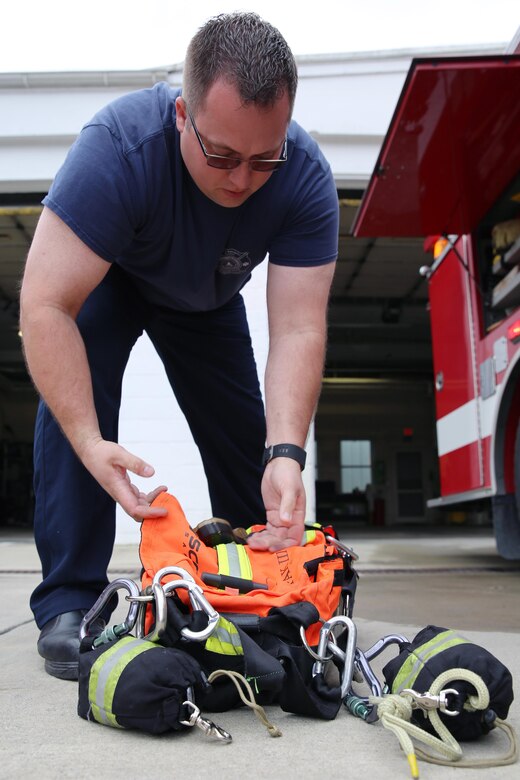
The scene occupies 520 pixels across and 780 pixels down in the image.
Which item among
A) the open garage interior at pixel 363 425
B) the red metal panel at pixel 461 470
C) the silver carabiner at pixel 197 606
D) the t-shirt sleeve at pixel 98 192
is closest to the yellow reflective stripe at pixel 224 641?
the silver carabiner at pixel 197 606

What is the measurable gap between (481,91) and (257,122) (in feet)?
7.57

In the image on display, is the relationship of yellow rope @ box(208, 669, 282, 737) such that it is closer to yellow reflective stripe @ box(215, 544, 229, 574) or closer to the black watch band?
yellow reflective stripe @ box(215, 544, 229, 574)

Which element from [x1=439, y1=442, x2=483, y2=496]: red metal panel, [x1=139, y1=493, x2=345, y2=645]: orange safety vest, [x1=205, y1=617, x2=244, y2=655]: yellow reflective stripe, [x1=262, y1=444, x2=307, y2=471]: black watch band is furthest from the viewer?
[x1=439, y1=442, x2=483, y2=496]: red metal panel

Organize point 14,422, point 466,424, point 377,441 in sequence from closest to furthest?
point 466,424 → point 14,422 → point 377,441

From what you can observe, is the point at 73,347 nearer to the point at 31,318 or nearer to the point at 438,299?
the point at 31,318

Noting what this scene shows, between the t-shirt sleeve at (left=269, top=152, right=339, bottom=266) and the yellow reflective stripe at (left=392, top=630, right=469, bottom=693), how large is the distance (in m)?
1.08

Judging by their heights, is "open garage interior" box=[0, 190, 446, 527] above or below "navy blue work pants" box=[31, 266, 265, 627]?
above

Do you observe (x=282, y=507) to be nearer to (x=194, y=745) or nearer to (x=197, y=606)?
(x=197, y=606)

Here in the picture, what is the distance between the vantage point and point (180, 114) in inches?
63.7

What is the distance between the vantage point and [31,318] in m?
1.56

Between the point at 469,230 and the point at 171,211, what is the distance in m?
3.20

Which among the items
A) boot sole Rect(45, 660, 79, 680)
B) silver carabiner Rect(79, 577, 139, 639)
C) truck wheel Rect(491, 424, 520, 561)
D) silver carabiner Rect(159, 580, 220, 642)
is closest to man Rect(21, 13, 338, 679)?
boot sole Rect(45, 660, 79, 680)

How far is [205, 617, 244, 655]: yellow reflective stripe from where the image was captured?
120 centimetres

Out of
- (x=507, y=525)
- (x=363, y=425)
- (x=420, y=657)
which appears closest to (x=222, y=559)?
(x=420, y=657)
